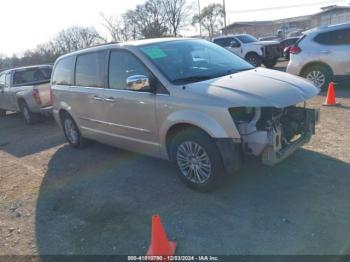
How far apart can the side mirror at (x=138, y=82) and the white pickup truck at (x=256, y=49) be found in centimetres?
1275

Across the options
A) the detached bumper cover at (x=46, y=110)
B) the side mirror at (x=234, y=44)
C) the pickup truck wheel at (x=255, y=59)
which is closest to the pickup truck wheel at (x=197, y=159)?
the detached bumper cover at (x=46, y=110)

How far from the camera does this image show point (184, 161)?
13.8ft

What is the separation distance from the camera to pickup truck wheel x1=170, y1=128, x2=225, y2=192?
3881 millimetres

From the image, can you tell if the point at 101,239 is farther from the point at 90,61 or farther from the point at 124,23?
the point at 124,23

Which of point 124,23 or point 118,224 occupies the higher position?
point 124,23

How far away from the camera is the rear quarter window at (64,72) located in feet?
20.2

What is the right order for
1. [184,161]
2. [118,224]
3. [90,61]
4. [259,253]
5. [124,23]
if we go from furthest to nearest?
[124,23] < [90,61] < [184,161] < [118,224] < [259,253]

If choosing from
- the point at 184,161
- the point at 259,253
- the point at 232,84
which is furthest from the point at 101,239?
the point at 232,84

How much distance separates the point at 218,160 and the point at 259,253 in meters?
1.13

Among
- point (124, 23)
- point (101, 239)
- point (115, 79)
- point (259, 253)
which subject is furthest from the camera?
point (124, 23)

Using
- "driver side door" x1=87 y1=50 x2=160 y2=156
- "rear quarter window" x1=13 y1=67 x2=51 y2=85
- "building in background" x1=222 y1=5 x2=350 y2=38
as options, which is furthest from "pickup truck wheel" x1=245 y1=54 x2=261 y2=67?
"building in background" x1=222 y1=5 x2=350 y2=38

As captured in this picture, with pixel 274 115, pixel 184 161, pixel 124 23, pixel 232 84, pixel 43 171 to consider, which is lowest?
pixel 43 171

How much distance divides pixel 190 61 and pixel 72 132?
315 centimetres

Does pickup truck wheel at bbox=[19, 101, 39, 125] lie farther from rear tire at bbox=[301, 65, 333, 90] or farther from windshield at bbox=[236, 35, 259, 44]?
windshield at bbox=[236, 35, 259, 44]
